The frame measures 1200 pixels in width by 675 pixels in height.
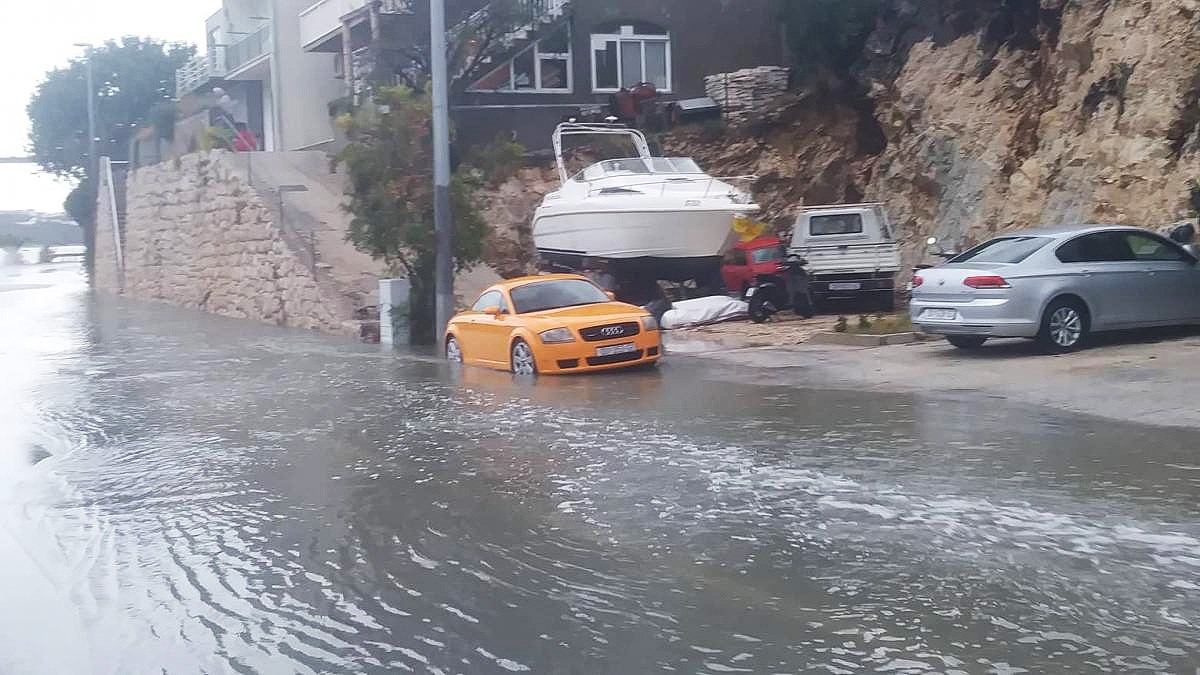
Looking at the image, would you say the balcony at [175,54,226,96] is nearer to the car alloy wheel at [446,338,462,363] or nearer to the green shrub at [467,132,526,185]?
the green shrub at [467,132,526,185]

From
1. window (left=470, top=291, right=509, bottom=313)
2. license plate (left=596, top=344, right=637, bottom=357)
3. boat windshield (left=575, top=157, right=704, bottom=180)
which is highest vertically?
boat windshield (left=575, top=157, right=704, bottom=180)

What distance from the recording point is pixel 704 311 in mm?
22359

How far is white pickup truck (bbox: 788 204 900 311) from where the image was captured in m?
22.0

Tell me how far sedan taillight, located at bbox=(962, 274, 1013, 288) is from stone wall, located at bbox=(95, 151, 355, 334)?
42.6 feet

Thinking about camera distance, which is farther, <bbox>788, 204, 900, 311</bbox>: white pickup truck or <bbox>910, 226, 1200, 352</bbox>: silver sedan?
<bbox>788, 204, 900, 311</bbox>: white pickup truck

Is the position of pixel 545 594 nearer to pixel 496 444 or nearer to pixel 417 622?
pixel 417 622

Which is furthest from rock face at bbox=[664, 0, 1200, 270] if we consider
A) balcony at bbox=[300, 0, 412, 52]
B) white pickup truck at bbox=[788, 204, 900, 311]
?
balcony at bbox=[300, 0, 412, 52]

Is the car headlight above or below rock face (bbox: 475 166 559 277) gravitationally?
below

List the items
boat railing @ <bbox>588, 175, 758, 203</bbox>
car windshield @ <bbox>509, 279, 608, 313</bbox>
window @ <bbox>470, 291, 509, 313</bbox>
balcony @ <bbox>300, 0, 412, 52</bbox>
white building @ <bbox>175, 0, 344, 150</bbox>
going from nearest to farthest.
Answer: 1. car windshield @ <bbox>509, 279, 608, 313</bbox>
2. window @ <bbox>470, 291, 509, 313</bbox>
3. boat railing @ <bbox>588, 175, 758, 203</bbox>
4. balcony @ <bbox>300, 0, 412, 52</bbox>
5. white building @ <bbox>175, 0, 344, 150</bbox>

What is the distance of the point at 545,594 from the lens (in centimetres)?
643

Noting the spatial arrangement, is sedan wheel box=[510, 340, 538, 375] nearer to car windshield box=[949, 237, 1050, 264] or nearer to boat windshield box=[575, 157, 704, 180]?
car windshield box=[949, 237, 1050, 264]

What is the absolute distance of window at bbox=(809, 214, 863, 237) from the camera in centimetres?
2264

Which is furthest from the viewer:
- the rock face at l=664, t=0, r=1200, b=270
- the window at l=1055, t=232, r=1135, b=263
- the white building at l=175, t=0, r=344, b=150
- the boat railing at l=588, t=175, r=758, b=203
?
the white building at l=175, t=0, r=344, b=150

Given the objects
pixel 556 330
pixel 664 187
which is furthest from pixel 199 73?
pixel 556 330
